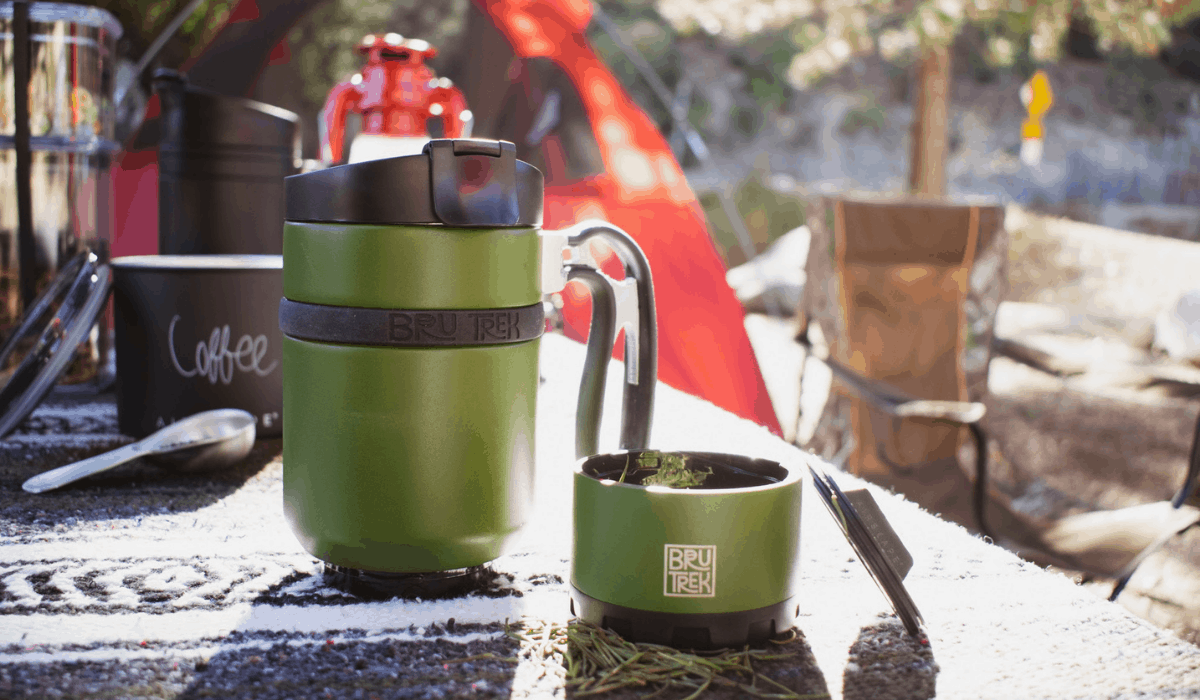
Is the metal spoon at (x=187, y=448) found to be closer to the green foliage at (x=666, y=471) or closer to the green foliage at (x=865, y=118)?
the green foliage at (x=666, y=471)

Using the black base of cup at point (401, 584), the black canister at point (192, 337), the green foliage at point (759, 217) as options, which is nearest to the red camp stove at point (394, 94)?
the black canister at point (192, 337)

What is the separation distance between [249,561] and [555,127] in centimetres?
162

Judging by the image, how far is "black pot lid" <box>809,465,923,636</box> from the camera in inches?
15.5

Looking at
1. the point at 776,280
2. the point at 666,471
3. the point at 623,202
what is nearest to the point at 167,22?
the point at 623,202

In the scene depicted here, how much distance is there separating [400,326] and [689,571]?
0.15 metres

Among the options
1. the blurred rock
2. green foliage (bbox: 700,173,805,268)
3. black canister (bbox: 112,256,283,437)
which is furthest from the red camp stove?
green foliage (bbox: 700,173,805,268)

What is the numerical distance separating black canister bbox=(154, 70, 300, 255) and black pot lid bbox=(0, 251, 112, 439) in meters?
0.13

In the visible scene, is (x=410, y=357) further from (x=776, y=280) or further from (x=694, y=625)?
(x=776, y=280)

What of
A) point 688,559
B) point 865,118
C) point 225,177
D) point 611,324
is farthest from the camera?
point 865,118

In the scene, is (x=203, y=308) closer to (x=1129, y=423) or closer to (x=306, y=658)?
(x=306, y=658)

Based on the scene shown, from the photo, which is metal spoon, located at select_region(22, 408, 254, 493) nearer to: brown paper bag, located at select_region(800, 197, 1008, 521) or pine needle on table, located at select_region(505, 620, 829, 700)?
pine needle on table, located at select_region(505, 620, 829, 700)

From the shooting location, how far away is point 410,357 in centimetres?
39

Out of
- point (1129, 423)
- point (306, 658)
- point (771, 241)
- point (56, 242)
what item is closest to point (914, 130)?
point (771, 241)

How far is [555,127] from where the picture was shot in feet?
6.56
